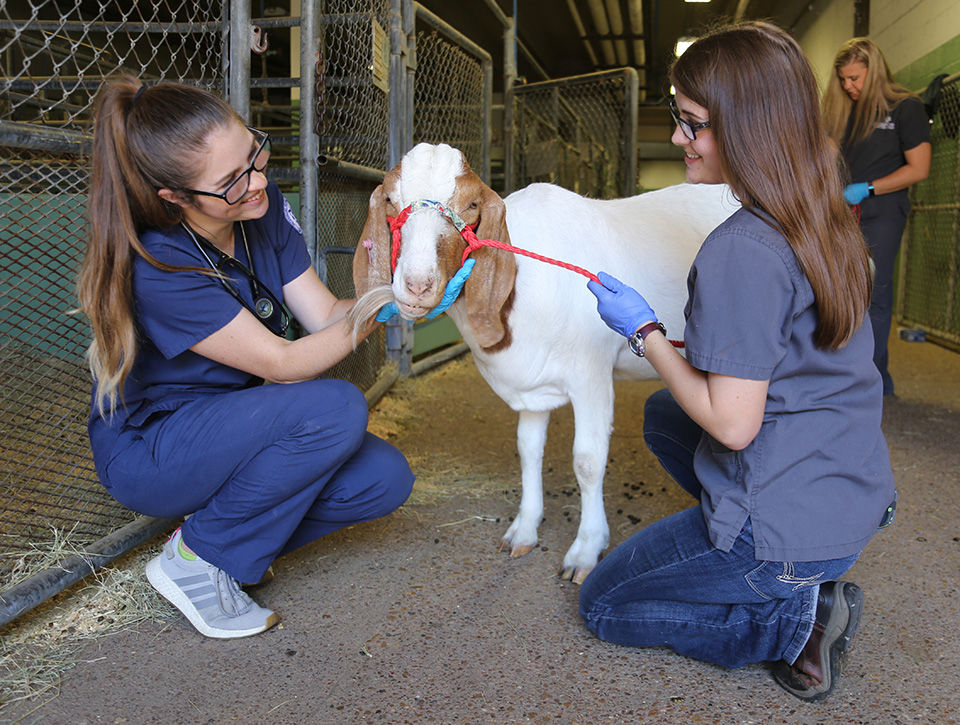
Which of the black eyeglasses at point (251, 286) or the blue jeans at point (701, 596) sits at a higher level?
the black eyeglasses at point (251, 286)

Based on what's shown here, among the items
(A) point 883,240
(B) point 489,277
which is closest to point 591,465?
(B) point 489,277

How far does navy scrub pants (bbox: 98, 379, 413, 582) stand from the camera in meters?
2.08

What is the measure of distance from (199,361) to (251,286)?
26 cm

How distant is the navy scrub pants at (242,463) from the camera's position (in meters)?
2.08

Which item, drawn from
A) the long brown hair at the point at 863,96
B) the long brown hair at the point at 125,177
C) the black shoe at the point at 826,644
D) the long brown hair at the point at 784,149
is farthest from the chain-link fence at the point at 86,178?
the long brown hair at the point at 863,96

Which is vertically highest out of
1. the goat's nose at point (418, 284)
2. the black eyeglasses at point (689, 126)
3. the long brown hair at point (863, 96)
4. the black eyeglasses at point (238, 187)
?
the long brown hair at point (863, 96)

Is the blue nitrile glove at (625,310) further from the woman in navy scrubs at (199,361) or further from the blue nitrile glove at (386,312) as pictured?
the woman in navy scrubs at (199,361)

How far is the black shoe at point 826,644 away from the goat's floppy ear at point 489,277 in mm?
1126

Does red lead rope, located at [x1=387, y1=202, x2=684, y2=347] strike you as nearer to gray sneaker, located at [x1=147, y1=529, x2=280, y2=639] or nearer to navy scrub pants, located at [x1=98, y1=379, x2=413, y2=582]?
Result: navy scrub pants, located at [x1=98, y1=379, x2=413, y2=582]

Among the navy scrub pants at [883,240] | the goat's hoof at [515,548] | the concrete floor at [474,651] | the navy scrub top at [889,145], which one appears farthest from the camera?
the navy scrub pants at [883,240]

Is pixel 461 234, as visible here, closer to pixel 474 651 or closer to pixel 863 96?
pixel 474 651

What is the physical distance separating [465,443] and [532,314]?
166 cm

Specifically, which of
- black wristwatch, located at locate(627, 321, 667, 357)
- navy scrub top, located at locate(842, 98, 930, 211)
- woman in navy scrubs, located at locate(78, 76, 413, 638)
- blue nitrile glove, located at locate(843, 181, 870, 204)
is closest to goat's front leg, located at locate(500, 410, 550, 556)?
woman in navy scrubs, located at locate(78, 76, 413, 638)

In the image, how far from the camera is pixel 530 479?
288 centimetres
